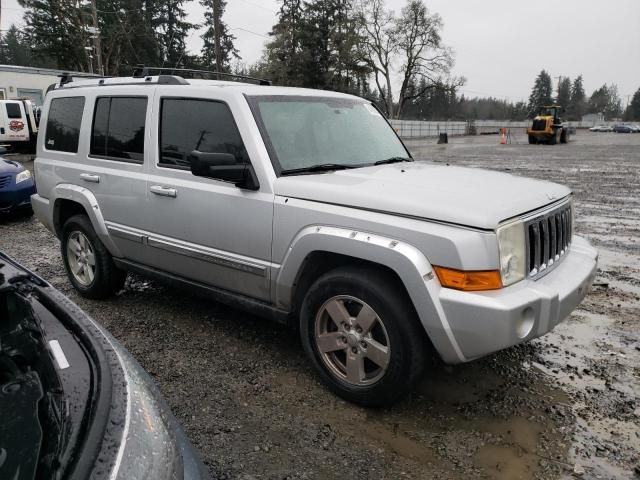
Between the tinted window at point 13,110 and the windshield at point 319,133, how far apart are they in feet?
72.9

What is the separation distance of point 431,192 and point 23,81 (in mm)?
37517

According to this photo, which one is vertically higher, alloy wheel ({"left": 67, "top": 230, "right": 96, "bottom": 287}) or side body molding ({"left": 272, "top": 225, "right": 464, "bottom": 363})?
side body molding ({"left": 272, "top": 225, "right": 464, "bottom": 363})

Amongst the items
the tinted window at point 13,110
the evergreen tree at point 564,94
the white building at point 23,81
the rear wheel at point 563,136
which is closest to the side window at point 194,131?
the tinted window at point 13,110

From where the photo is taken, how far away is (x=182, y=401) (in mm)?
3145

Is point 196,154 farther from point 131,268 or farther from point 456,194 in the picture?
point 131,268

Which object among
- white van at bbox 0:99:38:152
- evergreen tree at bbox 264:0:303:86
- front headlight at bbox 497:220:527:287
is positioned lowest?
front headlight at bbox 497:220:527:287

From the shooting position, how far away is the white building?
31.8m

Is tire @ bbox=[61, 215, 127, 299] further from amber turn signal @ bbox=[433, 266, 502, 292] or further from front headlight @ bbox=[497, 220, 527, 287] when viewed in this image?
front headlight @ bbox=[497, 220, 527, 287]

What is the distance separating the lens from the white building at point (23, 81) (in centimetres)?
3184

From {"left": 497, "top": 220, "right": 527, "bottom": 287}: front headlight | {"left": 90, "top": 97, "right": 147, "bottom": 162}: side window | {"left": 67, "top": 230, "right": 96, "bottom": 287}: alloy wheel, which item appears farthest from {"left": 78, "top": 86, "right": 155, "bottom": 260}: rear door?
{"left": 497, "top": 220, "right": 527, "bottom": 287}: front headlight

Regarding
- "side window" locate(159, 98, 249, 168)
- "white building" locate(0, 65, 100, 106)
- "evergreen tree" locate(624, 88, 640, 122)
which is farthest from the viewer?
"evergreen tree" locate(624, 88, 640, 122)

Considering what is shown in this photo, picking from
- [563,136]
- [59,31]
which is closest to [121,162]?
[563,136]

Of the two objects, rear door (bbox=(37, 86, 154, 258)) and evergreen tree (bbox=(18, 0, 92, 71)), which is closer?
rear door (bbox=(37, 86, 154, 258))

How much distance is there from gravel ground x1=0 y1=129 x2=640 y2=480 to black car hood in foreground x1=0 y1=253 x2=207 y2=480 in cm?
114
